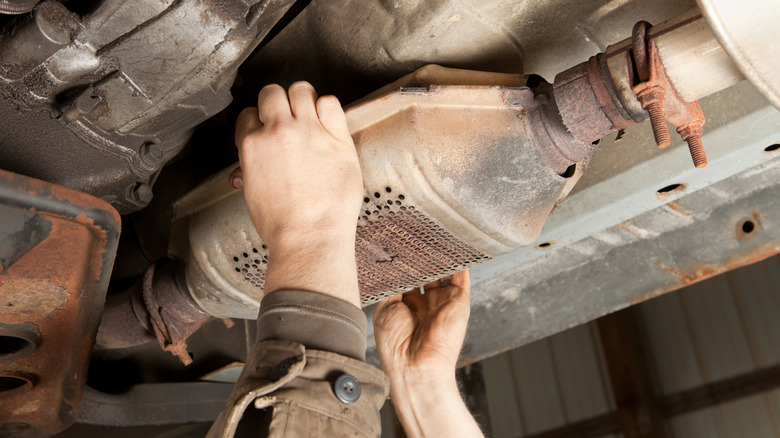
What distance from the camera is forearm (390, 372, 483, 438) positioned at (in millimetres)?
1320

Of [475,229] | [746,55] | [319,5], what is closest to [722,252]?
[475,229]

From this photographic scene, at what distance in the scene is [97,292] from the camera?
1155 millimetres

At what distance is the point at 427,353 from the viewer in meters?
1.39

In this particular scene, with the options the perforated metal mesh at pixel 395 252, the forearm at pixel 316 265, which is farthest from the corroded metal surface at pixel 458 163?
the forearm at pixel 316 265

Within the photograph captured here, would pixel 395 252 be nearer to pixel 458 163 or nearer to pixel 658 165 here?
pixel 458 163

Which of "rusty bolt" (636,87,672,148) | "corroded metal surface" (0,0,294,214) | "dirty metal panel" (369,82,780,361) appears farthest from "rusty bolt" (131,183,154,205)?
"rusty bolt" (636,87,672,148)

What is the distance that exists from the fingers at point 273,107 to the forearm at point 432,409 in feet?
1.85

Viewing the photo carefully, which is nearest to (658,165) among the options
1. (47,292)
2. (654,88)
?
(654,88)

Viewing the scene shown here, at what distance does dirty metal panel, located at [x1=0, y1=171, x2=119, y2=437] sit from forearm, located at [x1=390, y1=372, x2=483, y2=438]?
55 centimetres

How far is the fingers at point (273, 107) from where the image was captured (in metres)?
1.10

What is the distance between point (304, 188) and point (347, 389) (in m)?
0.29

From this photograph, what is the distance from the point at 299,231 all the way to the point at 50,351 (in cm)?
48

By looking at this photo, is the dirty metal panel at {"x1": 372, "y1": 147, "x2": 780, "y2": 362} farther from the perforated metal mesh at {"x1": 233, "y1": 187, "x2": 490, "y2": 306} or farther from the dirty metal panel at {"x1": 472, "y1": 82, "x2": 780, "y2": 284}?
the perforated metal mesh at {"x1": 233, "y1": 187, "x2": 490, "y2": 306}

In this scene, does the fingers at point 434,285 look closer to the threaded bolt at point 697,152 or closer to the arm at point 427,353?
the arm at point 427,353
